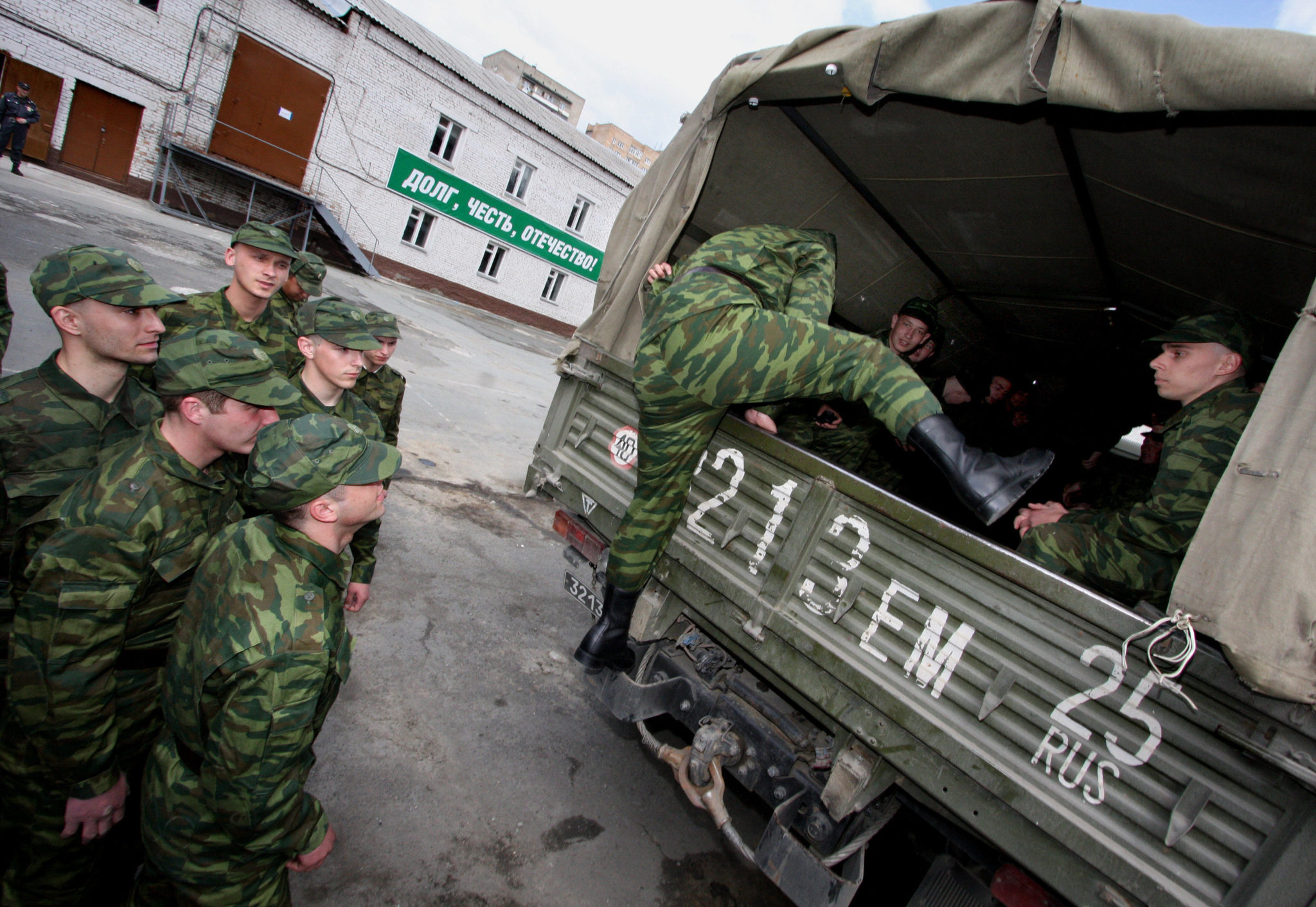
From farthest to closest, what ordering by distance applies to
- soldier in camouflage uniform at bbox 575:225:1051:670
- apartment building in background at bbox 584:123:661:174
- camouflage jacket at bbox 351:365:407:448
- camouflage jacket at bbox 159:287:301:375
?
apartment building in background at bbox 584:123:661:174 → camouflage jacket at bbox 351:365:407:448 → camouflage jacket at bbox 159:287:301:375 → soldier in camouflage uniform at bbox 575:225:1051:670

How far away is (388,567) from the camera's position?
3973 millimetres

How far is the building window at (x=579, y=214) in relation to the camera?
22672 mm

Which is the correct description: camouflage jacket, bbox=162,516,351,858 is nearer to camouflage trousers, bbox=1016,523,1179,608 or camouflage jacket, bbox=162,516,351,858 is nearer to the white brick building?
camouflage trousers, bbox=1016,523,1179,608

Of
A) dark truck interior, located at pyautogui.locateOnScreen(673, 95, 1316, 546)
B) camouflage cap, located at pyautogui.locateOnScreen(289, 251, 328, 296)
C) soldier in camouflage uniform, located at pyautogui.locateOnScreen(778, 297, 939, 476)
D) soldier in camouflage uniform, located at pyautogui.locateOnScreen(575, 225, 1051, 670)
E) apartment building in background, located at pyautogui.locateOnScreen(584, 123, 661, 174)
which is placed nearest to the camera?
soldier in camouflage uniform, located at pyautogui.locateOnScreen(575, 225, 1051, 670)

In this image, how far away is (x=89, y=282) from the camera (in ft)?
6.82

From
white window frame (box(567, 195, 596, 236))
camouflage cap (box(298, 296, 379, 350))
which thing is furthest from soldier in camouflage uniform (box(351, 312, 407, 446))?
white window frame (box(567, 195, 596, 236))

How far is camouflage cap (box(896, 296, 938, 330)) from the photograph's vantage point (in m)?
3.75

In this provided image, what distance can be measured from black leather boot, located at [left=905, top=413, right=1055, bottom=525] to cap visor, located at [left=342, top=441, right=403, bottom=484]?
60.4 inches

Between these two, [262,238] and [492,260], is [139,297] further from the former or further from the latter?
[492,260]

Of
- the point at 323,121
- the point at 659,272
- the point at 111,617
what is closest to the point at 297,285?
the point at 659,272

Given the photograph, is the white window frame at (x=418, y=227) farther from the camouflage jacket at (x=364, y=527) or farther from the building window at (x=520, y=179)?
the camouflage jacket at (x=364, y=527)

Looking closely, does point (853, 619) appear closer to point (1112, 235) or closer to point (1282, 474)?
point (1282, 474)

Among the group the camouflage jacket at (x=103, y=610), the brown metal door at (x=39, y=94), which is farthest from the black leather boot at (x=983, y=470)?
the brown metal door at (x=39, y=94)

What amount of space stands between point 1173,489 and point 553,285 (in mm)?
22929
